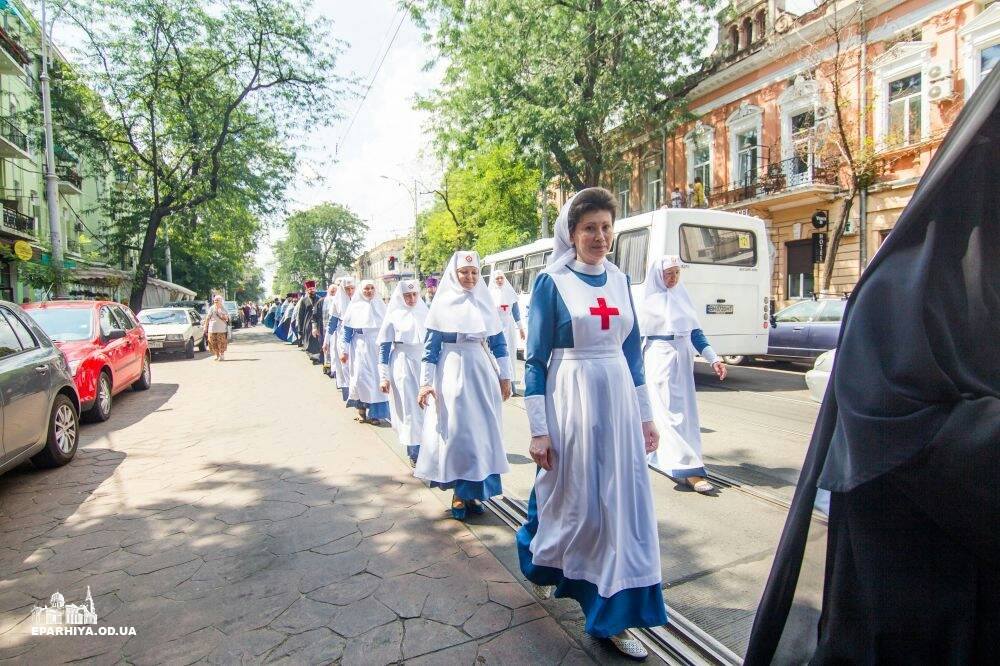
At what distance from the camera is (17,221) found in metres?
24.8

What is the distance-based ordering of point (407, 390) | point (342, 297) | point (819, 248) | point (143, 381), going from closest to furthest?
point (407, 390), point (342, 297), point (143, 381), point (819, 248)

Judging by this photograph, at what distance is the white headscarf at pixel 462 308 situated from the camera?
4469 millimetres

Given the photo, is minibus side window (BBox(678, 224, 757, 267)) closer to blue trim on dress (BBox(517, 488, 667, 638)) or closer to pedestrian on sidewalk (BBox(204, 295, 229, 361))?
blue trim on dress (BBox(517, 488, 667, 638))

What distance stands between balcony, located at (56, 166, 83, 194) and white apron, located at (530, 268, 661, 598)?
3452cm

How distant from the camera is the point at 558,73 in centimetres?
1875

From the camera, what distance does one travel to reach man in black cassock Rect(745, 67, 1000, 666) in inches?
48.9

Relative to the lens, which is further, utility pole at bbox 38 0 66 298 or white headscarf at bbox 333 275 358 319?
utility pole at bbox 38 0 66 298

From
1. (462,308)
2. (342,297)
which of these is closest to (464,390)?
(462,308)

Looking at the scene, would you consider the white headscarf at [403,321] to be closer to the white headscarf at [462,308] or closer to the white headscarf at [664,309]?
the white headscarf at [462,308]

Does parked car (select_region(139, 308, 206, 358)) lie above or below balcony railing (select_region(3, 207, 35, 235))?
below

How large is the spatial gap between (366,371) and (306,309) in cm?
1203

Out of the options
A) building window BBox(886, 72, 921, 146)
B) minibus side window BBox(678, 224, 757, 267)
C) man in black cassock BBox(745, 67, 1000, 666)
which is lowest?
man in black cassock BBox(745, 67, 1000, 666)

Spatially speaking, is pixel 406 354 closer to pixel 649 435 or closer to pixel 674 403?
pixel 674 403

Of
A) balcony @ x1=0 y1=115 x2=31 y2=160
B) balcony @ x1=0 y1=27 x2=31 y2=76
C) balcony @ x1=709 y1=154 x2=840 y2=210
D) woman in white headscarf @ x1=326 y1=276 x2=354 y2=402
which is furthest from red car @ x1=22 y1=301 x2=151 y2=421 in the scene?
balcony @ x1=0 y1=27 x2=31 y2=76
